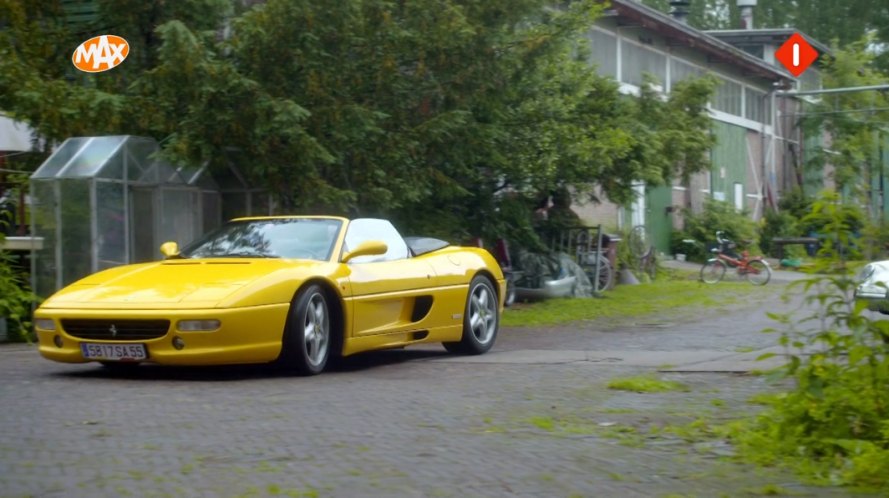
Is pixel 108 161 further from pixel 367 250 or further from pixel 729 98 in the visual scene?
pixel 729 98

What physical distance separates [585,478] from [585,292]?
1644 centimetres

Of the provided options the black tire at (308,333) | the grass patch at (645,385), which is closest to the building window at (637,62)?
the black tire at (308,333)

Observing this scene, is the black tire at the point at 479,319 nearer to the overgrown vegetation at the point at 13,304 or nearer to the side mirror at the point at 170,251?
the side mirror at the point at 170,251

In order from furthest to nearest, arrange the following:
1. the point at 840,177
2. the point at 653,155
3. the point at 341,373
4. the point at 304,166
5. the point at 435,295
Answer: the point at 840,177, the point at 653,155, the point at 304,166, the point at 435,295, the point at 341,373

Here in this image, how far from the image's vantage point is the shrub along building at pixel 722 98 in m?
32.7

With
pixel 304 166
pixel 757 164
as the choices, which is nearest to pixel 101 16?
pixel 304 166

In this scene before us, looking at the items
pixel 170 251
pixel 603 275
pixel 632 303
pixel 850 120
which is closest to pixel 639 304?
pixel 632 303

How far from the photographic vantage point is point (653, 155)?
20.4 meters

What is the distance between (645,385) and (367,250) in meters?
2.60

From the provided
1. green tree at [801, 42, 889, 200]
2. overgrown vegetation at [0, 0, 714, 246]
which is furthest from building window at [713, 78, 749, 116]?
overgrown vegetation at [0, 0, 714, 246]

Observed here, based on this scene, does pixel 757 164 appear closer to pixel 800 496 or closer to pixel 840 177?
pixel 840 177

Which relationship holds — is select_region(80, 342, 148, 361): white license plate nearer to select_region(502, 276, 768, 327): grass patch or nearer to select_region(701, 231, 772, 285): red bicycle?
select_region(502, 276, 768, 327): grass patch

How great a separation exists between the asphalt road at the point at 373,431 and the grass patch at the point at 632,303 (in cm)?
680

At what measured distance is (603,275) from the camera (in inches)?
937
